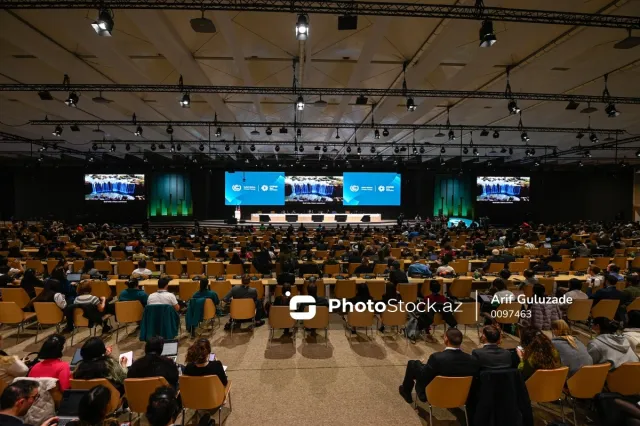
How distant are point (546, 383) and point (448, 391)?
41.8 inches

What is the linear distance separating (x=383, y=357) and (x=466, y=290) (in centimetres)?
304

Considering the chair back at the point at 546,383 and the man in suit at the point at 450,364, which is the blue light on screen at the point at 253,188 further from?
the chair back at the point at 546,383

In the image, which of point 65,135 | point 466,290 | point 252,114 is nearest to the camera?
point 466,290

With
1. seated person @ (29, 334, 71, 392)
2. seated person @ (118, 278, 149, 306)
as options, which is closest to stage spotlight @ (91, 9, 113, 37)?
seated person @ (118, 278, 149, 306)

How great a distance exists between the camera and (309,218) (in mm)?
25859

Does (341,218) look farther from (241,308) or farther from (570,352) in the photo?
(570,352)

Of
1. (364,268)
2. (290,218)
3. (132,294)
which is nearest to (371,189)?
(290,218)

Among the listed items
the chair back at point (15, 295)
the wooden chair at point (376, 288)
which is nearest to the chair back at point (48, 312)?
the chair back at point (15, 295)

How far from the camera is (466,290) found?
7.77 m

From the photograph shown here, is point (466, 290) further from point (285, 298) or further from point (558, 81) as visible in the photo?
point (558, 81)

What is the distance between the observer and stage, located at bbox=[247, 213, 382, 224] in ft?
83.0

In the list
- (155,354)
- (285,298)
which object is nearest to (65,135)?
(285,298)

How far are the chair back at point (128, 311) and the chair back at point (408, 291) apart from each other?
4.92 m

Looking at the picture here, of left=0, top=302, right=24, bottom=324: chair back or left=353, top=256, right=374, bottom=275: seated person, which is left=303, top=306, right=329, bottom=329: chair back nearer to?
left=353, top=256, right=374, bottom=275: seated person
